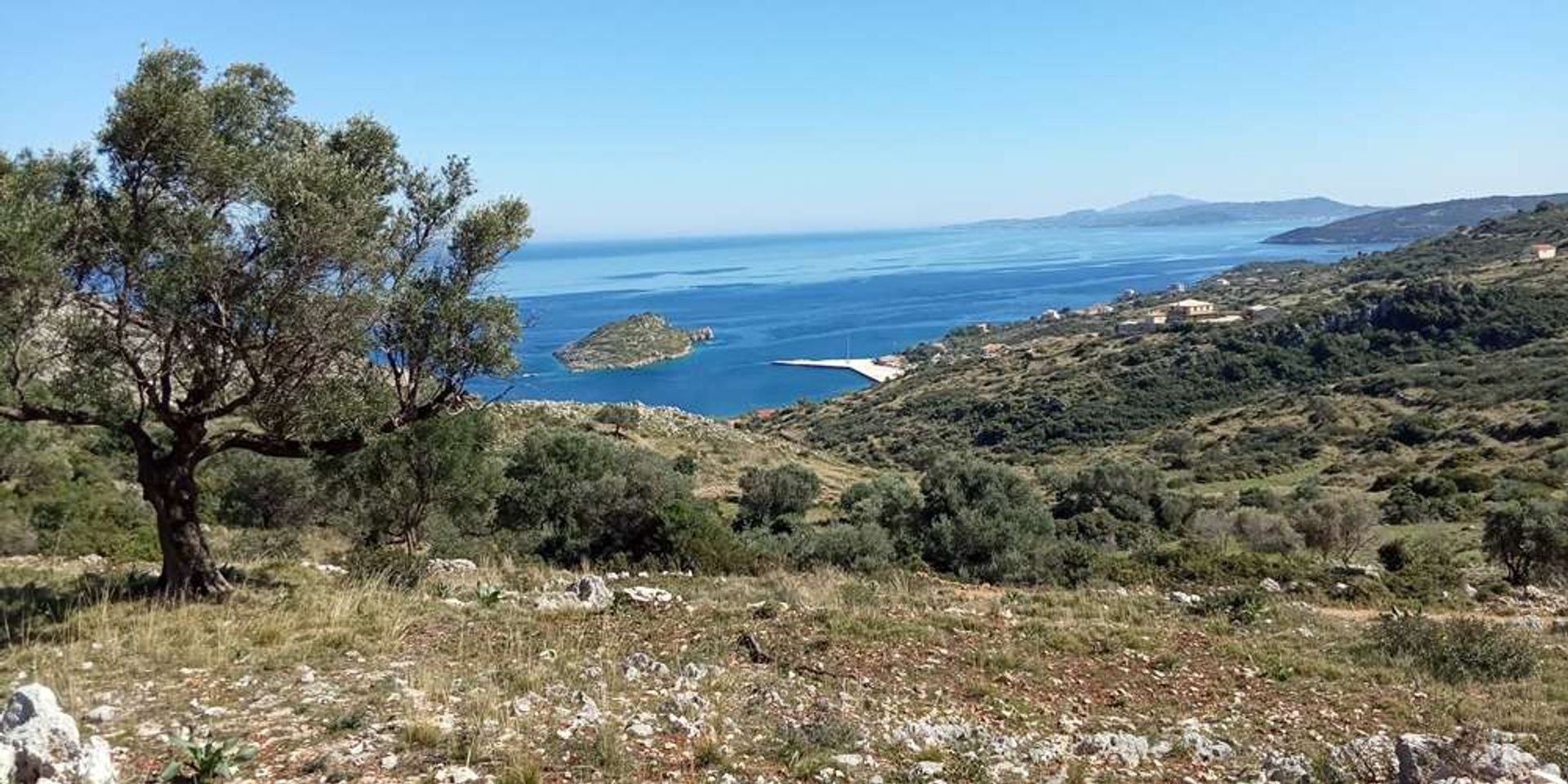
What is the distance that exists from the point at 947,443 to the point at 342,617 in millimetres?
75652

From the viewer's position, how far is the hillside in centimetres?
5562

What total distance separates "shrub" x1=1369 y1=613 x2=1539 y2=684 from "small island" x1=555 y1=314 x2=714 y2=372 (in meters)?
142

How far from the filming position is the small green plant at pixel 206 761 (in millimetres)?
5539

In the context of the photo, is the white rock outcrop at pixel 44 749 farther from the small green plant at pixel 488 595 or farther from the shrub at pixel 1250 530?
the shrub at pixel 1250 530

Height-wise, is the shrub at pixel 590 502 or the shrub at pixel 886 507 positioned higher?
the shrub at pixel 590 502

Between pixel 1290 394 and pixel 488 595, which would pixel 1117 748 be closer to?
pixel 488 595

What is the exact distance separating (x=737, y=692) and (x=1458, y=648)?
26.6 ft

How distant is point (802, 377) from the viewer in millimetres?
141000

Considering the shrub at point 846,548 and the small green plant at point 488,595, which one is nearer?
the small green plant at point 488,595

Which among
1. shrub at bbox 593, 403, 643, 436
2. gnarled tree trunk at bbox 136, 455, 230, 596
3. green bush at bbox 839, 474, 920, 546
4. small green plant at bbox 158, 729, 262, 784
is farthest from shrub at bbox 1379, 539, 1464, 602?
shrub at bbox 593, 403, 643, 436

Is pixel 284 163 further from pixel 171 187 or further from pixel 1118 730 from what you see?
pixel 1118 730

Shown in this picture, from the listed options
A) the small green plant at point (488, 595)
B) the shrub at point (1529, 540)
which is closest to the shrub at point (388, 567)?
the small green plant at point (488, 595)

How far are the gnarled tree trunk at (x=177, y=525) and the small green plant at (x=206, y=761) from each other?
509 centimetres

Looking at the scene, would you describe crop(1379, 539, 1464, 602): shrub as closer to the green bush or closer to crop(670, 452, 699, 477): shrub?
the green bush
